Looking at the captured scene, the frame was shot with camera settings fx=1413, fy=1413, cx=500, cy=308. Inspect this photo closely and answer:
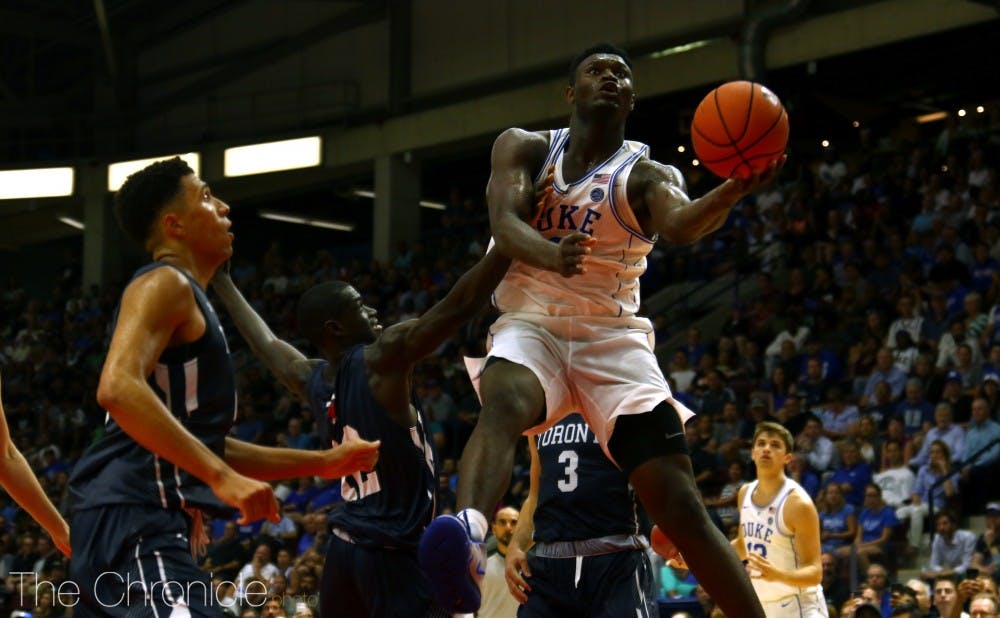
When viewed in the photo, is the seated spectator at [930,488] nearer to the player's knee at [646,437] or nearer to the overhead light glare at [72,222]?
the player's knee at [646,437]

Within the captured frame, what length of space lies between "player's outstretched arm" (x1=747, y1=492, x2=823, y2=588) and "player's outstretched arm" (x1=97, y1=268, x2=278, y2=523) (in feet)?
15.4

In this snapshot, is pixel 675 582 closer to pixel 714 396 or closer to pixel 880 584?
pixel 880 584

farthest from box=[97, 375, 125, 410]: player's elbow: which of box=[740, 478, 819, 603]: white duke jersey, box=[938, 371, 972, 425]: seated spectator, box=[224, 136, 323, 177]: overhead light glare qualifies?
box=[224, 136, 323, 177]: overhead light glare

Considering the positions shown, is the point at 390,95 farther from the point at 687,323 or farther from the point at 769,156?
the point at 769,156

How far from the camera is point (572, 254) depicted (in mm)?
4797

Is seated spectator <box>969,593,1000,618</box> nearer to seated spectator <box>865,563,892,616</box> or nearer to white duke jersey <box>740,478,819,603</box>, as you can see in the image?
white duke jersey <box>740,478,819,603</box>

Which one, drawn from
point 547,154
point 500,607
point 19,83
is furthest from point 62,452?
point 547,154

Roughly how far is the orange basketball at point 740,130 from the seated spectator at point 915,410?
8982 millimetres

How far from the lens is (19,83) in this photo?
95.0 feet

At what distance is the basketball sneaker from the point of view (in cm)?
436

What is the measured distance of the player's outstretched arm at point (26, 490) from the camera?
4.89 m

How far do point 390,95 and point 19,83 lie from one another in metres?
8.90

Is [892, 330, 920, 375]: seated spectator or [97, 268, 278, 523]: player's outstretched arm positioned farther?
[892, 330, 920, 375]: seated spectator

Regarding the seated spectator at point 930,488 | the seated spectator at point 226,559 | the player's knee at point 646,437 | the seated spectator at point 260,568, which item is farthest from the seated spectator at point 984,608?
the seated spectator at point 226,559
